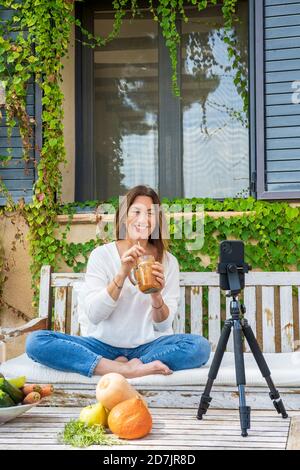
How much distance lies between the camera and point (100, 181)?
17.7ft

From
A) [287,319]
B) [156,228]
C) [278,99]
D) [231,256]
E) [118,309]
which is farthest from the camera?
[278,99]

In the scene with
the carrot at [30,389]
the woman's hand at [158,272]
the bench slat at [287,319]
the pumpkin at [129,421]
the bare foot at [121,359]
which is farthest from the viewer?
the bench slat at [287,319]

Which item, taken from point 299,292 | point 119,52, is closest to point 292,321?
point 299,292

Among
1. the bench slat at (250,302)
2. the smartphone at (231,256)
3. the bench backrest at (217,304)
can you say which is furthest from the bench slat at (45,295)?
the smartphone at (231,256)

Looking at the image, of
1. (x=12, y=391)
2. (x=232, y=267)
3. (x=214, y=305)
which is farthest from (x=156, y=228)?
(x=12, y=391)

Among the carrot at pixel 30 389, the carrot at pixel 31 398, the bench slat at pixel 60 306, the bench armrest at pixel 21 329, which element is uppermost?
the bench slat at pixel 60 306

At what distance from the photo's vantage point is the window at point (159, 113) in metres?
5.27

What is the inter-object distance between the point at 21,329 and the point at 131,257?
2.87 feet

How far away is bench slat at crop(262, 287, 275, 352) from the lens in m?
3.76

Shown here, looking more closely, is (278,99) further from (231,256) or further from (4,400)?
(4,400)

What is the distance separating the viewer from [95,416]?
8.04ft

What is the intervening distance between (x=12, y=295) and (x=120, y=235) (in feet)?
5.00

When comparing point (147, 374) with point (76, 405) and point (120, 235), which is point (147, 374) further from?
point (120, 235)

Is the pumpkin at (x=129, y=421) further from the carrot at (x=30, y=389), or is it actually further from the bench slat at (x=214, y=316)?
the bench slat at (x=214, y=316)
